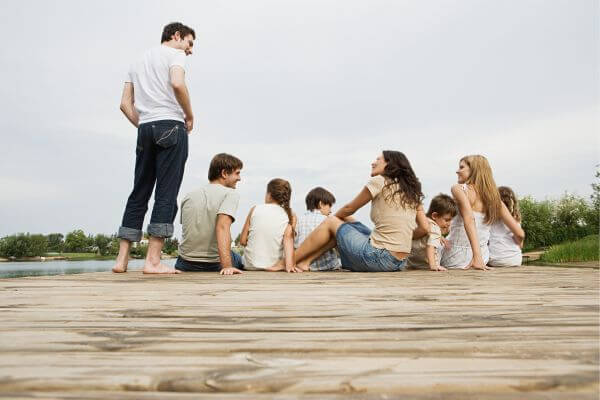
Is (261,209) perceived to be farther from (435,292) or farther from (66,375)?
(66,375)

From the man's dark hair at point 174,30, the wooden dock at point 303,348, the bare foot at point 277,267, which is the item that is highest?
the man's dark hair at point 174,30

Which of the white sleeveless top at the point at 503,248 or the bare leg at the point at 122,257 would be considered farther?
the white sleeveless top at the point at 503,248

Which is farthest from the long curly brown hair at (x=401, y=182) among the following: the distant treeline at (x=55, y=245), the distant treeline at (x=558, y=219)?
the distant treeline at (x=55, y=245)

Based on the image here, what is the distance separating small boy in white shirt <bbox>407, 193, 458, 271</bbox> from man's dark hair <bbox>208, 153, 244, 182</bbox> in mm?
1914

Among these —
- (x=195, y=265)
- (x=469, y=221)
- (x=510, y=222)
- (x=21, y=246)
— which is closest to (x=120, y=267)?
(x=195, y=265)

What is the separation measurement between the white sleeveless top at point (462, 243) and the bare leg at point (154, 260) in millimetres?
2861

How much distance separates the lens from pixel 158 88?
3854 mm

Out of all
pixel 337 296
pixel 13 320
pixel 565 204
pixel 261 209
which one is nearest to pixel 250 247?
pixel 261 209

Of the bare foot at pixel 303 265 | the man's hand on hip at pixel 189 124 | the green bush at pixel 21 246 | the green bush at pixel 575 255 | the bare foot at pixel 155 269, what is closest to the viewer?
the bare foot at pixel 155 269

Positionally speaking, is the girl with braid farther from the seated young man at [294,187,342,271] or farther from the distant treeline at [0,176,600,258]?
the distant treeline at [0,176,600,258]

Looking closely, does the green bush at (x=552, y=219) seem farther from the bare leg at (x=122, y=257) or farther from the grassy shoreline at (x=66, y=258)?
the grassy shoreline at (x=66, y=258)

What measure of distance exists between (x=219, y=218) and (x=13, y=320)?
2521mm

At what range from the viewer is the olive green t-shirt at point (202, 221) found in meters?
4.19

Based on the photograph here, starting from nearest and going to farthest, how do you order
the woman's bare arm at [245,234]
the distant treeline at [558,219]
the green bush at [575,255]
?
the woman's bare arm at [245,234] < the green bush at [575,255] < the distant treeline at [558,219]
